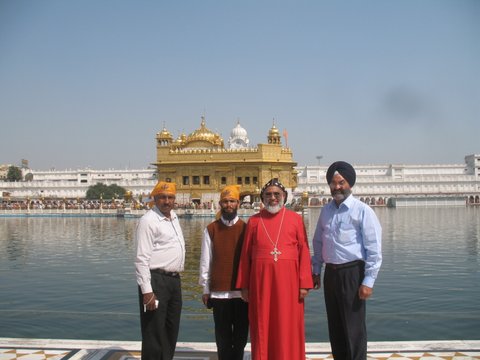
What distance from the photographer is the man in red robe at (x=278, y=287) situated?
4.13m

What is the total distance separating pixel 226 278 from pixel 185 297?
4.76m

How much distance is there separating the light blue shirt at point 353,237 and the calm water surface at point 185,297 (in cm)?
271

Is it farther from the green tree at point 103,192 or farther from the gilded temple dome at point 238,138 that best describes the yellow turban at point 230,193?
the green tree at point 103,192

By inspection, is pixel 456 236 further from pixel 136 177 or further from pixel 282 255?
pixel 136 177

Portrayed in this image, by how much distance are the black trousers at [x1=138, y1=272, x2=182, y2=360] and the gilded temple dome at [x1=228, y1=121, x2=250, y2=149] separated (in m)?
51.8

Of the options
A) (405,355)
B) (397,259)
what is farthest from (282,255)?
(397,259)

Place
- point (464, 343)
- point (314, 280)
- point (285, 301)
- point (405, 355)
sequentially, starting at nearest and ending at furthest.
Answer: point (285, 301), point (314, 280), point (405, 355), point (464, 343)

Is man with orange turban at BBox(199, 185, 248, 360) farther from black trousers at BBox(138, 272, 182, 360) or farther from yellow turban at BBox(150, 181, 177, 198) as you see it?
yellow turban at BBox(150, 181, 177, 198)

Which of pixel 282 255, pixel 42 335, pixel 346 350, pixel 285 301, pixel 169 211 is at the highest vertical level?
pixel 169 211

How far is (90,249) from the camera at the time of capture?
16.5 meters

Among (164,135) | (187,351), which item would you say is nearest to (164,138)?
(164,135)

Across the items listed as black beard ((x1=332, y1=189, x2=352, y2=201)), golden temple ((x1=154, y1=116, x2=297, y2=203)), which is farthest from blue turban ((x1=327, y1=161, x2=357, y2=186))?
golden temple ((x1=154, y1=116, x2=297, y2=203))

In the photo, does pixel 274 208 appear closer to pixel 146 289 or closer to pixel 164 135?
pixel 146 289

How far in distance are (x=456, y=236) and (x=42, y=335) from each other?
1677cm
